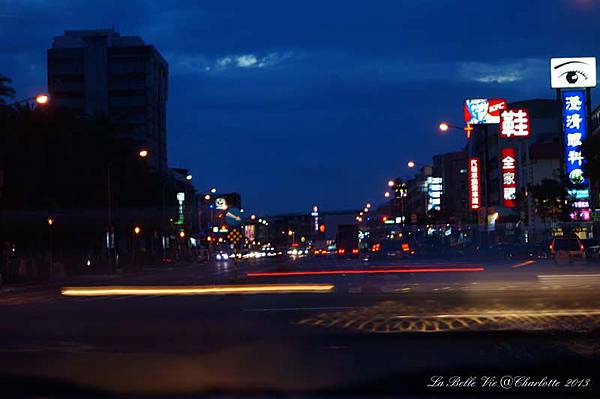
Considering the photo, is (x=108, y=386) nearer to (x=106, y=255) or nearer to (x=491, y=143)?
(x=106, y=255)

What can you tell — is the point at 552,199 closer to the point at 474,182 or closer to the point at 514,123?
the point at 514,123

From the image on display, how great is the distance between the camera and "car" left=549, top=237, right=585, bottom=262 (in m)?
51.8

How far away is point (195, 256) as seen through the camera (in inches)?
4397

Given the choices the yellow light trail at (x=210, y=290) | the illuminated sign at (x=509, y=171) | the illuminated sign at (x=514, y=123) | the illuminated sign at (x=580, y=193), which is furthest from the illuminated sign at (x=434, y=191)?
the yellow light trail at (x=210, y=290)

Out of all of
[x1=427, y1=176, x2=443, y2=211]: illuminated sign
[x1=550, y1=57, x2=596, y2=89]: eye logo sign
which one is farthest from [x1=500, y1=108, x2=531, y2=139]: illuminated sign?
[x1=427, y1=176, x2=443, y2=211]: illuminated sign

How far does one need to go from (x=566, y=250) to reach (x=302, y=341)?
39.1m

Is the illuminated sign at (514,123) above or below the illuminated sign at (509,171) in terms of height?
above

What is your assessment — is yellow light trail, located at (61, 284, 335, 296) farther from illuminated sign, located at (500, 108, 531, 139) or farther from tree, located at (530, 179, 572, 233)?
illuminated sign, located at (500, 108, 531, 139)

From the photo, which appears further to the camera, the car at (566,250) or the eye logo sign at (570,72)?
the eye logo sign at (570,72)

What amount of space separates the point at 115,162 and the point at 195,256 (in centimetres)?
3295

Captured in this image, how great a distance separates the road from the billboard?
5617cm

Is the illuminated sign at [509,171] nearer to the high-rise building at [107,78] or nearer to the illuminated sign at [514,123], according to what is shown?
the illuminated sign at [514,123]

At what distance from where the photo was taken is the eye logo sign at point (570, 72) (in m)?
71.9

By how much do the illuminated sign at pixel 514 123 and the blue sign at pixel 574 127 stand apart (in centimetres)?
1154
